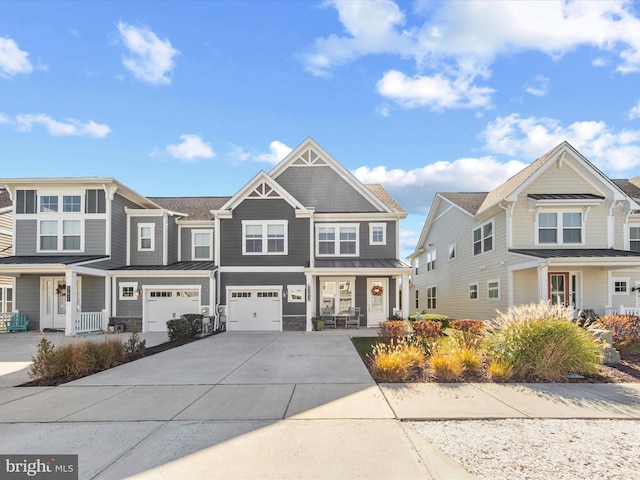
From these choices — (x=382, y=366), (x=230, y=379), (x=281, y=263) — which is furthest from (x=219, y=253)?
A: (x=382, y=366)

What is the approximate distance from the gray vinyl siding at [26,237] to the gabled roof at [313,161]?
12073 mm

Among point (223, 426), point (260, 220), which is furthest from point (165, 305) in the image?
point (223, 426)

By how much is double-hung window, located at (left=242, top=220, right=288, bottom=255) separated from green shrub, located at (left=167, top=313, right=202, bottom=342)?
4519 millimetres

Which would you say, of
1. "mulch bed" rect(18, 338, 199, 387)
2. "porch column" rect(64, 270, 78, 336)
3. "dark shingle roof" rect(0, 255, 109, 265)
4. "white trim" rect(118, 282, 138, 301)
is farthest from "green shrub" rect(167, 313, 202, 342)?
"dark shingle roof" rect(0, 255, 109, 265)

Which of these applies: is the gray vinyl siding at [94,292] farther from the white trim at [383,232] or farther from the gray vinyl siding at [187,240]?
the white trim at [383,232]

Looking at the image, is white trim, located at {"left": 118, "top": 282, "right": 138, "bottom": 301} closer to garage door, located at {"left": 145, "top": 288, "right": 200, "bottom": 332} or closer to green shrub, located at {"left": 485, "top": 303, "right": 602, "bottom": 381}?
garage door, located at {"left": 145, "top": 288, "right": 200, "bottom": 332}

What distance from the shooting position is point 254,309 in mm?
20141

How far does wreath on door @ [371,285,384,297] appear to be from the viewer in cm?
2045

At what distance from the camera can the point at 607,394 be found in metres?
7.61

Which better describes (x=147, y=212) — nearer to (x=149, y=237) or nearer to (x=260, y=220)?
(x=149, y=237)

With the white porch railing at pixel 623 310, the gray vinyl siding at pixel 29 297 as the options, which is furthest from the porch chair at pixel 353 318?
the gray vinyl siding at pixel 29 297

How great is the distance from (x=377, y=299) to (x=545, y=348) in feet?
38.9

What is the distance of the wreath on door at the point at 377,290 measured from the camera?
20453 mm

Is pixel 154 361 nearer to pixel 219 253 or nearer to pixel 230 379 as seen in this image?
pixel 230 379
